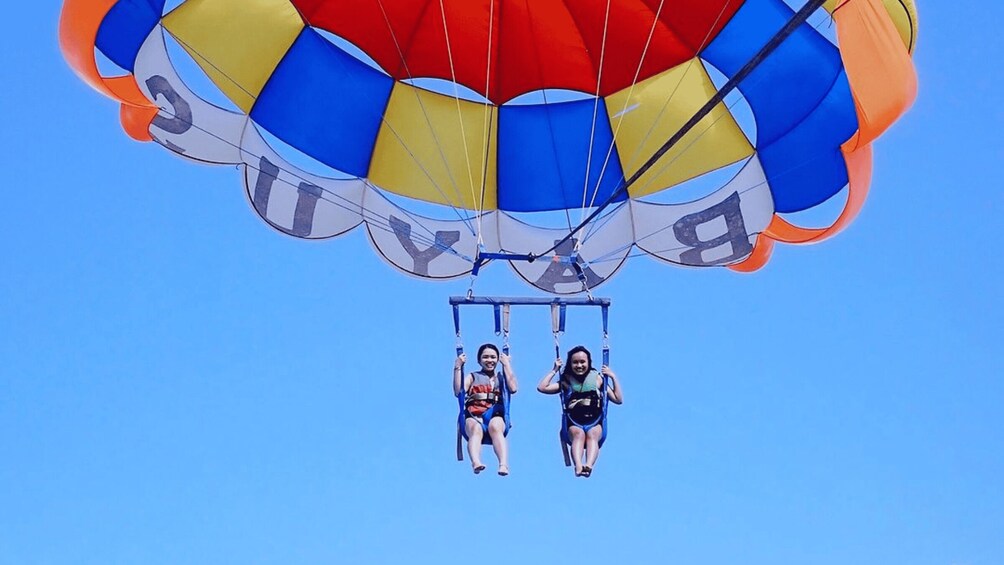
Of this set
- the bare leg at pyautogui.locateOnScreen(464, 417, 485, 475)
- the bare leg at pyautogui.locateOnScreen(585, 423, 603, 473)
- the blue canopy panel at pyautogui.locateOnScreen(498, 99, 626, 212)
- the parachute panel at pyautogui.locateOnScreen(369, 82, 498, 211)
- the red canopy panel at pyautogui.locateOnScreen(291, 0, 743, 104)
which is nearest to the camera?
the bare leg at pyautogui.locateOnScreen(464, 417, 485, 475)

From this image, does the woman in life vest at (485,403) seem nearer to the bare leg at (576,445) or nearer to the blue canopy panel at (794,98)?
the bare leg at (576,445)

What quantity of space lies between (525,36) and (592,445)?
3152mm

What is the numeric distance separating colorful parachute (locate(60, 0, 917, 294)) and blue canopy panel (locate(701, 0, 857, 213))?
0.01m

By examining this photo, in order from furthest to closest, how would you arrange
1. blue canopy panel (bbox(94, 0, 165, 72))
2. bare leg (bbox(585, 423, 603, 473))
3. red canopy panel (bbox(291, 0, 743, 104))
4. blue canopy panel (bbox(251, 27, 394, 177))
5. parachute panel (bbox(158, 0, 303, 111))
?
blue canopy panel (bbox(251, 27, 394, 177)) → red canopy panel (bbox(291, 0, 743, 104)) → parachute panel (bbox(158, 0, 303, 111)) → blue canopy panel (bbox(94, 0, 165, 72)) → bare leg (bbox(585, 423, 603, 473))

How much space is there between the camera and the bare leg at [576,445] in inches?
300

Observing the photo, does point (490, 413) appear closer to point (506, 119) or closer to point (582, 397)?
point (582, 397)

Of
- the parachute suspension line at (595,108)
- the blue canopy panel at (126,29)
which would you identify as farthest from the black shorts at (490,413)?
the blue canopy panel at (126,29)

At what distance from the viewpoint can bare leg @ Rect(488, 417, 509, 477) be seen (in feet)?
24.7

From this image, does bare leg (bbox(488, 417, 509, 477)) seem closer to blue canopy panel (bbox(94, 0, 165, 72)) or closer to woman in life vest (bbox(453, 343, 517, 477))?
woman in life vest (bbox(453, 343, 517, 477))

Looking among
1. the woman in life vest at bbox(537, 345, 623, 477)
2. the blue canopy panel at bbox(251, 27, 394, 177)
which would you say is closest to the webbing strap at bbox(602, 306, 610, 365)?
the woman in life vest at bbox(537, 345, 623, 477)

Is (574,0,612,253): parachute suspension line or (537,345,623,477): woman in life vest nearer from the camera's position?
(537,345,623,477): woman in life vest

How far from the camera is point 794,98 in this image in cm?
894

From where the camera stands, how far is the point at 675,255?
9.48 metres

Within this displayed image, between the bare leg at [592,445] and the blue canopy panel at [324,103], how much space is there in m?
2.91
